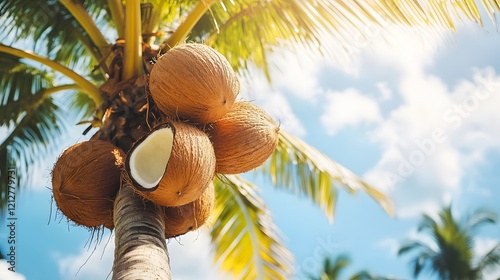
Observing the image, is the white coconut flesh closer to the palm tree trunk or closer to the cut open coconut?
the cut open coconut

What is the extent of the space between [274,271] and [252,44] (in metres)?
1.87

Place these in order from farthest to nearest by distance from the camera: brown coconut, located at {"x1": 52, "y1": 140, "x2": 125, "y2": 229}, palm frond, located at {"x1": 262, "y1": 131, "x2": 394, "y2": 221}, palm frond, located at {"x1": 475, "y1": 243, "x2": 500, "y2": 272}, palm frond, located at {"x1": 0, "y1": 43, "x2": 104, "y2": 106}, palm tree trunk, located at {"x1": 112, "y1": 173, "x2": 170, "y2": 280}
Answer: palm frond, located at {"x1": 475, "y1": 243, "x2": 500, "y2": 272}
palm frond, located at {"x1": 262, "y1": 131, "x2": 394, "y2": 221}
palm frond, located at {"x1": 0, "y1": 43, "x2": 104, "y2": 106}
brown coconut, located at {"x1": 52, "y1": 140, "x2": 125, "y2": 229}
palm tree trunk, located at {"x1": 112, "y1": 173, "x2": 170, "y2": 280}

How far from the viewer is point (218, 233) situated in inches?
213

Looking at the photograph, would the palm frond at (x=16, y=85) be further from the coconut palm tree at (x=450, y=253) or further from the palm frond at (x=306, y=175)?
the coconut palm tree at (x=450, y=253)

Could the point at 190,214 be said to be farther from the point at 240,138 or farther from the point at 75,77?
the point at 75,77

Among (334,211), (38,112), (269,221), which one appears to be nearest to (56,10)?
(38,112)

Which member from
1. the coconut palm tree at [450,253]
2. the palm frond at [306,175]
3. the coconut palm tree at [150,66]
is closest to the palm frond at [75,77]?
the coconut palm tree at [150,66]

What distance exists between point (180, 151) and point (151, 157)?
0.20m

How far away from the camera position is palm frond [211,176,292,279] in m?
5.16

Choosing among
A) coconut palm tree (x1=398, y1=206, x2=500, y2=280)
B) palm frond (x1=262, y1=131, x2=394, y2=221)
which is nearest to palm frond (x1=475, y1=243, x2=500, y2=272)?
coconut palm tree (x1=398, y1=206, x2=500, y2=280)

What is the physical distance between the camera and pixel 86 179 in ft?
8.22

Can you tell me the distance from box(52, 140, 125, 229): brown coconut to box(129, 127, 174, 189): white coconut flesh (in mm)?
262

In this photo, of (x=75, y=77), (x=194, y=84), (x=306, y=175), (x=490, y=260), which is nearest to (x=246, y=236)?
(x=306, y=175)

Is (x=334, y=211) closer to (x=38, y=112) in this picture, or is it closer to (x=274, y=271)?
(x=274, y=271)
